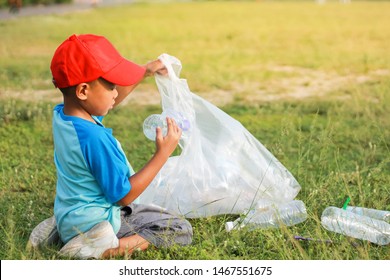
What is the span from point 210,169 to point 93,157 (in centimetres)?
87

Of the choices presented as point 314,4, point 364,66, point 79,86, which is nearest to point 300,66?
point 364,66

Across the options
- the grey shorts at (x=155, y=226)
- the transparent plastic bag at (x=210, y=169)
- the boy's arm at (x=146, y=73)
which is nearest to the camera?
the grey shorts at (x=155, y=226)

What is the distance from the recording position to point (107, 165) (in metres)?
3.10

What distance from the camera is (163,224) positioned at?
134 inches

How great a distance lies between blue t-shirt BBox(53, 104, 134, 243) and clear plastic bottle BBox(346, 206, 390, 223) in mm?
1156

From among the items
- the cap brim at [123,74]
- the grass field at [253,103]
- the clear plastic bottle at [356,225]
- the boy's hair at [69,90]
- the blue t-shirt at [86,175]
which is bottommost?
the grass field at [253,103]

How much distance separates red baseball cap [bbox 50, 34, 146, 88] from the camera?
306 centimetres

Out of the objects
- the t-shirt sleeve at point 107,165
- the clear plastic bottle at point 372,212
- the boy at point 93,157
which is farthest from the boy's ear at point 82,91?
the clear plastic bottle at point 372,212

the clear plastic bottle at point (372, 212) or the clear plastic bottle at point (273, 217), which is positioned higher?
the clear plastic bottle at point (273, 217)

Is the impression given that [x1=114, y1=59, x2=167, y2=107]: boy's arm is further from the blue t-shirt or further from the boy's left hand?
the blue t-shirt

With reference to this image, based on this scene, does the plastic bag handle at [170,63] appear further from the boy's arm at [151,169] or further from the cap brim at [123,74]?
A: the boy's arm at [151,169]

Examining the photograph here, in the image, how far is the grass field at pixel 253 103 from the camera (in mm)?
3492

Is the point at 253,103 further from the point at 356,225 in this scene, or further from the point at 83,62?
the point at 83,62

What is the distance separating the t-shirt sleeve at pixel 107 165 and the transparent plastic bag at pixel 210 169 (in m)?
0.65
